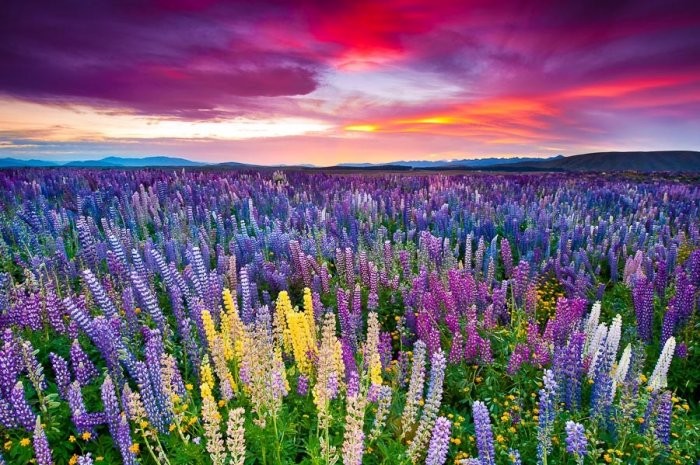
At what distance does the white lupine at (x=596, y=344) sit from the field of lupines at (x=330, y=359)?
0.09 m

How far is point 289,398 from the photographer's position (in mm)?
4035

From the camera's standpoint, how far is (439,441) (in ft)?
8.43

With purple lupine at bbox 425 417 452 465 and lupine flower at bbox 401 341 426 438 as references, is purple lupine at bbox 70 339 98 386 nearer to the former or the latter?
lupine flower at bbox 401 341 426 438

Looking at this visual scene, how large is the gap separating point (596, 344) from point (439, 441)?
288 cm

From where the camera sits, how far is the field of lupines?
3.16 meters

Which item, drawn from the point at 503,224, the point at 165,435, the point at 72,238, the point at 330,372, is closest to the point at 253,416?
the point at 165,435

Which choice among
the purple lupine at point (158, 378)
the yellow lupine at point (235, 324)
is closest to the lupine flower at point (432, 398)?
the yellow lupine at point (235, 324)

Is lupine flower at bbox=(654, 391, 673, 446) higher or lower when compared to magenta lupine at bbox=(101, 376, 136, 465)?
lower

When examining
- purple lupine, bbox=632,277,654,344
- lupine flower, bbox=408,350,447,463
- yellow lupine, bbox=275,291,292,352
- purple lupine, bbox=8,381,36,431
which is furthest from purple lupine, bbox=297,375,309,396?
purple lupine, bbox=632,277,654,344

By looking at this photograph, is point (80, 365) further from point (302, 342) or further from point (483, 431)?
point (483, 431)

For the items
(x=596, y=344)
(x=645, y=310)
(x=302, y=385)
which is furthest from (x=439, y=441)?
(x=645, y=310)

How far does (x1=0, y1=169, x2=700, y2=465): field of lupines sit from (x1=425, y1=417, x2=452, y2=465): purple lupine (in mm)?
15

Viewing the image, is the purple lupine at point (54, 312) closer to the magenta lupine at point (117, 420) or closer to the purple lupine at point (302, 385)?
the magenta lupine at point (117, 420)

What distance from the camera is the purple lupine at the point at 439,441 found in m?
2.52
